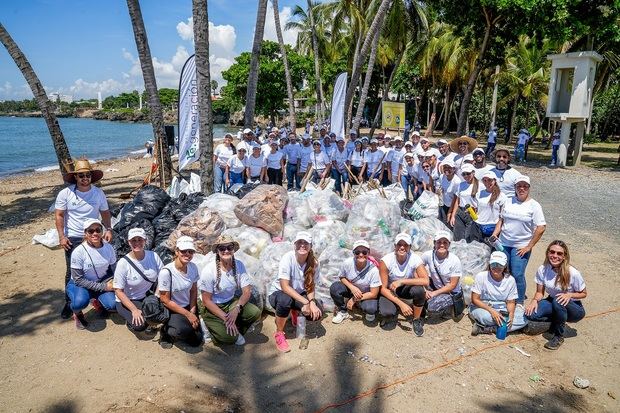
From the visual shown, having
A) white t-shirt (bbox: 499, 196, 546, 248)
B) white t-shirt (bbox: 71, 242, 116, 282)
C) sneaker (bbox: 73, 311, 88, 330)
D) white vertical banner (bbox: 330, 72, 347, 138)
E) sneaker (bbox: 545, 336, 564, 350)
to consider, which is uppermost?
white vertical banner (bbox: 330, 72, 347, 138)

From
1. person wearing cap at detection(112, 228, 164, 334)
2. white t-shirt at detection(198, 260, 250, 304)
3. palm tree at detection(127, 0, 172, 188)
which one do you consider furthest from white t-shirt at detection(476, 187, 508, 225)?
palm tree at detection(127, 0, 172, 188)

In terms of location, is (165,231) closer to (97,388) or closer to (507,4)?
(97,388)

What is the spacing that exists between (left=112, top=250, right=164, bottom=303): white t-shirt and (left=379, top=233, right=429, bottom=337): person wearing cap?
2.42 metres

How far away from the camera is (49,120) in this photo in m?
9.20

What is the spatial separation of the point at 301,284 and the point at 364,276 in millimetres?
704

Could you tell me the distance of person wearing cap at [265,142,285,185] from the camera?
9.35 m

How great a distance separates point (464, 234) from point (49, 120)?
345 inches

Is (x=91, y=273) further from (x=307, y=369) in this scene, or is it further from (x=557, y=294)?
(x=557, y=294)

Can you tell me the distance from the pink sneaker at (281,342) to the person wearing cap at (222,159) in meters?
5.18

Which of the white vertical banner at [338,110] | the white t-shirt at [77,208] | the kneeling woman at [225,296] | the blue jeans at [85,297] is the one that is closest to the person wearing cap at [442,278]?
the kneeling woman at [225,296]

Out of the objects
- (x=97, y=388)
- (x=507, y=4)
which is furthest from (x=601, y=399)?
(x=507, y=4)

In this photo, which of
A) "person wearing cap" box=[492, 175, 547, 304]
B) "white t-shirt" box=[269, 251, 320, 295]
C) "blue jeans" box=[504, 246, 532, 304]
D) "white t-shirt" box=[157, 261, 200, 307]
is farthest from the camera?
"blue jeans" box=[504, 246, 532, 304]

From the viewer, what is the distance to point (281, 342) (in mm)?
4285

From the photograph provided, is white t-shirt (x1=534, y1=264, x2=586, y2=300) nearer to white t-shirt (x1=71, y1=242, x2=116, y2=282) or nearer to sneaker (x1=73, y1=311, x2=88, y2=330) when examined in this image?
white t-shirt (x1=71, y1=242, x2=116, y2=282)
